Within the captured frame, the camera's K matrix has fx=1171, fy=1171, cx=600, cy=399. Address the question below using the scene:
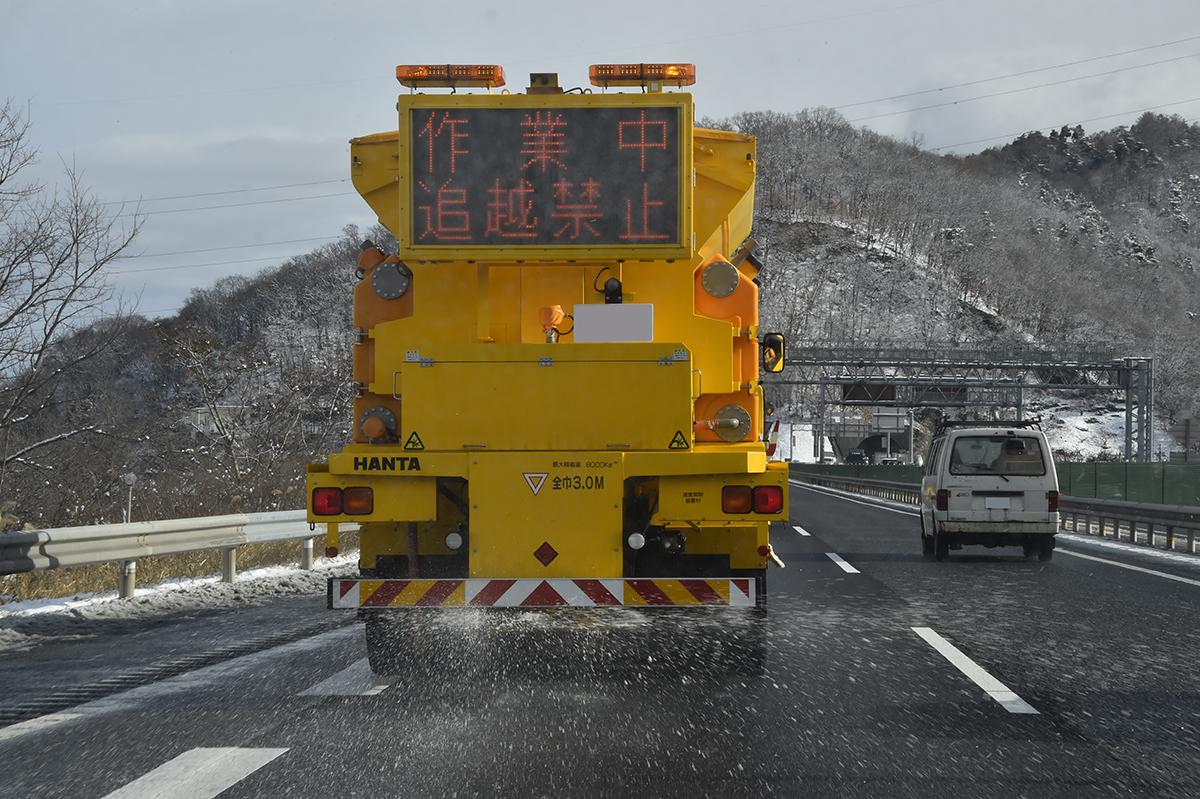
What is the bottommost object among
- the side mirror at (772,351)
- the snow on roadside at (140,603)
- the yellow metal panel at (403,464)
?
the snow on roadside at (140,603)

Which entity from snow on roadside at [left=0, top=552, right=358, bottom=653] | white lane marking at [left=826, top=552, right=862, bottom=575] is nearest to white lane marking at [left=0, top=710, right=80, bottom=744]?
snow on roadside at [left=0, top=552, right=358, bottom=653]

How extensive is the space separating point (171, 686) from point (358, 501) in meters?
1.41

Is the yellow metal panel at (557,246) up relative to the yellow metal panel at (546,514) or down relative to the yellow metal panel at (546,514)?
up

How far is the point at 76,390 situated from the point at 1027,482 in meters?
13.9

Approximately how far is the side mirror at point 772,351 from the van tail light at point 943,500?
26.4 feet

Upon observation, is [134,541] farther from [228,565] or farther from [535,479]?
[535,479]

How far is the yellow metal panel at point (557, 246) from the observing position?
6.95 m

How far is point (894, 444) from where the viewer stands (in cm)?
11344

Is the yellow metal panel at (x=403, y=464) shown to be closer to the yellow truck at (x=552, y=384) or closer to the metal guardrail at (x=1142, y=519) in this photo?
the yellow truck at (x=552, y=384)

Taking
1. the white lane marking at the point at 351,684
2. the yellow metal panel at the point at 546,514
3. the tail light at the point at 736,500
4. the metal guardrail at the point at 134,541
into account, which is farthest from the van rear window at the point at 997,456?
the white lane marking at the point at 351,684

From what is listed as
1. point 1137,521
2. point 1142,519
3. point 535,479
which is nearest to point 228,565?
point 535,479

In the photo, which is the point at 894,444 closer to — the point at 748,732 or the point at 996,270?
the point at 996,270

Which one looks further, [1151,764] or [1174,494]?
[1174,494]

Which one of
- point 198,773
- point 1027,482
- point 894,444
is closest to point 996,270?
point 894,444
